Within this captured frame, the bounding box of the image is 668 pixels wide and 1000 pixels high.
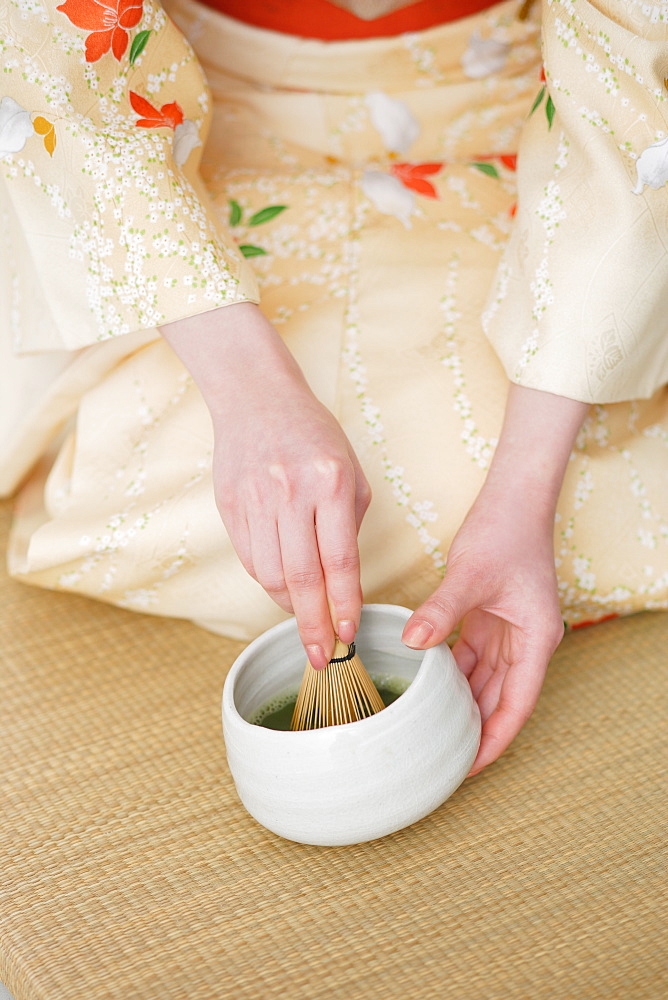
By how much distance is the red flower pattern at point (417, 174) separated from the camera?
1.01 m

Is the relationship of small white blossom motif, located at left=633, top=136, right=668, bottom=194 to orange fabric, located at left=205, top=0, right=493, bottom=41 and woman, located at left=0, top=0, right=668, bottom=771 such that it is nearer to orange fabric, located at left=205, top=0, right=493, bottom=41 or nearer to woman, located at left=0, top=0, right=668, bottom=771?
woman, located at left=0, top=0, right=668, bottom=771

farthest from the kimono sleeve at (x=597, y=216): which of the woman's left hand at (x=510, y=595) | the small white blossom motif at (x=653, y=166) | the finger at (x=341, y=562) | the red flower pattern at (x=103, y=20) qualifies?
the red flower pattern at (x=103, y=20)

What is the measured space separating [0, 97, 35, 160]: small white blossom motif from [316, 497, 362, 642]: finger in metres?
0.42

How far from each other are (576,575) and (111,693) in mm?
437

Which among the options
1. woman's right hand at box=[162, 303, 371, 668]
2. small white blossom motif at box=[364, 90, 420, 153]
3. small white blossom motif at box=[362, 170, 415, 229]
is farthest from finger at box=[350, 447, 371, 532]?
small white blossom motif at box=[364, 90, 420, 153]

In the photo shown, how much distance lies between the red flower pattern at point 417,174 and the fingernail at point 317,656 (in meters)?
0.52

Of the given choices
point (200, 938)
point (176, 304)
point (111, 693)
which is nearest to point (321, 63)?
point (176, 304)

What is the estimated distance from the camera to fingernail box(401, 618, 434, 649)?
68 centimetres

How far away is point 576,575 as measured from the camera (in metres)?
0.90

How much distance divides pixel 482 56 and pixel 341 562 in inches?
23.7

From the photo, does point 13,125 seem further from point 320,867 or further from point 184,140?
point 320,867

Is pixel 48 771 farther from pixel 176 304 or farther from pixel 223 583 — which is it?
pixel 176 304

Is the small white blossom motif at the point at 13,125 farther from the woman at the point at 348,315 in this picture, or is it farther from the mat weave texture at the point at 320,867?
the mat weave texture at the point at 320,867

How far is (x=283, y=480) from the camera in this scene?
2.30 ft
